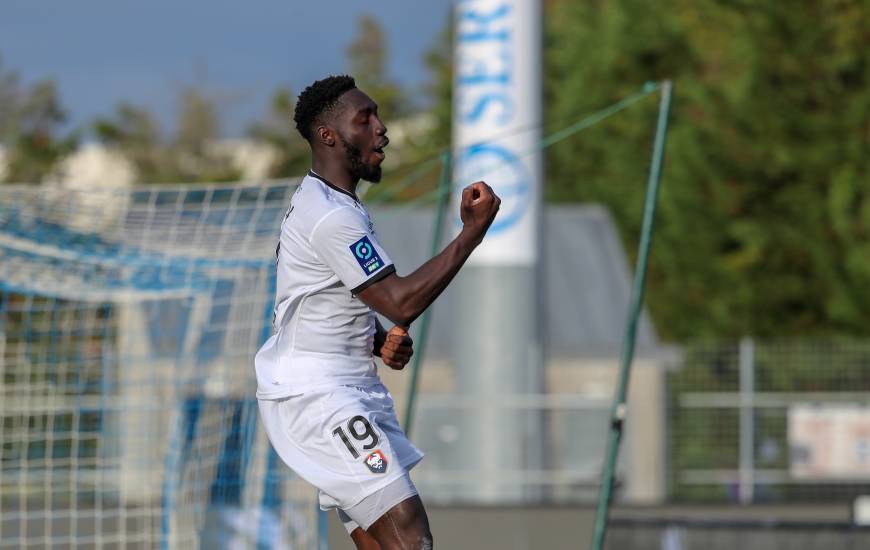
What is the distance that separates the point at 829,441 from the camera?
18.2m

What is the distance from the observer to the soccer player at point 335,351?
4.55 m

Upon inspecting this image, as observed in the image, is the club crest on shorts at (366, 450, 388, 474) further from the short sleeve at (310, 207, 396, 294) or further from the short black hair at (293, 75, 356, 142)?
the short black hair at (293, 75, 356, 142)

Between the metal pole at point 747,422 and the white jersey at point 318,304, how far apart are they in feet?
45.1

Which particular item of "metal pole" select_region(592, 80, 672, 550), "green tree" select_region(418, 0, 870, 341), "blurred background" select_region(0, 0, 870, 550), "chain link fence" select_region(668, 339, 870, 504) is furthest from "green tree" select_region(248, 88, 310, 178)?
"metal pole" select_region(592, 80, 672, 550)

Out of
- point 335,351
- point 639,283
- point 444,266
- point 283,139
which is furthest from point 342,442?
point 283,139

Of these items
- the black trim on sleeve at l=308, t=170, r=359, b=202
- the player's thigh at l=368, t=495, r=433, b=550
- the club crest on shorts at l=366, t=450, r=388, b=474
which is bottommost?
the player's thigh at l=368, t=495, r=433, b=550

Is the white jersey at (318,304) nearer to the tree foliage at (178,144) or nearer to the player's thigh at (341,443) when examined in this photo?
the player's thigh at (341,443)

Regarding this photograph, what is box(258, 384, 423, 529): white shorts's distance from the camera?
15.0 ft

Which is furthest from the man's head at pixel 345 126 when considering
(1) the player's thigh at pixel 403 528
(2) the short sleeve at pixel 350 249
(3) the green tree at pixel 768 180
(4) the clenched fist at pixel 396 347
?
(3) the green tree at pixel 768 180

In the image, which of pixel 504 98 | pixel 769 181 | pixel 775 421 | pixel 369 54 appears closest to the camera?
pixel 504 98

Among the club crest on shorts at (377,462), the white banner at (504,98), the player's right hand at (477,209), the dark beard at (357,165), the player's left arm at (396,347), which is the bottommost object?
the club crest on shorts at (377,462)

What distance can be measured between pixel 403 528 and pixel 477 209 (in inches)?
35.2

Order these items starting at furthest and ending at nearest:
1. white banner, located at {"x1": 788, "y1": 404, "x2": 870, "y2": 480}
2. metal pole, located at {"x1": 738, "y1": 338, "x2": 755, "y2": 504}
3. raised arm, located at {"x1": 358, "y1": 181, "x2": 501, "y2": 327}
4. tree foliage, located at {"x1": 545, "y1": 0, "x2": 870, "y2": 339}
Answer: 1. tree foliage, located at {"x1": 545, "y1": 0, "x2": 870, "y2": 339}
2. metal pole, located at {"x1": 738, "y1": 338, "x2": 755, "y2": 504}
3. white banner, located at {"x1": 788, "y1": 404, "x2": 870, "y2": 480}
4. raised arm, located at {"x1": 358, "y1": 181, "x2": 501, "y2": 327}

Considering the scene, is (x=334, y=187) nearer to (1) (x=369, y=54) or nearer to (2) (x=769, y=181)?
(2) (x=769, y=181)
